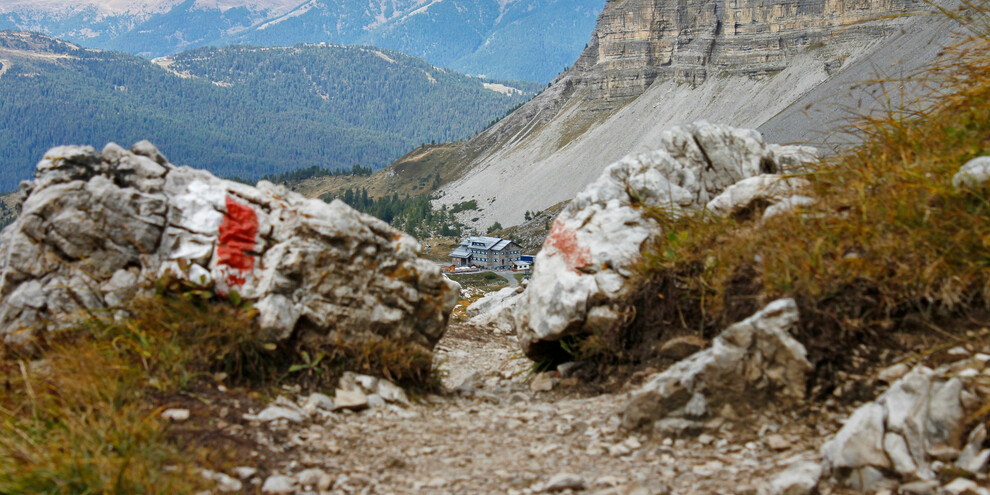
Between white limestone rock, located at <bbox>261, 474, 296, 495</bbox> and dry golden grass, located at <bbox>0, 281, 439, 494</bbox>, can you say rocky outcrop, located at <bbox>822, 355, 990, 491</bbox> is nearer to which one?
white limestone rock, located at <bbox>261, 474, 296, 495</bbox>

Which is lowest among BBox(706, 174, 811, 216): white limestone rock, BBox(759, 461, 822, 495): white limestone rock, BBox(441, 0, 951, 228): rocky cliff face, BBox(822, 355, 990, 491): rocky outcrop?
BBox(759, 461, 822, 495): white limestone rock

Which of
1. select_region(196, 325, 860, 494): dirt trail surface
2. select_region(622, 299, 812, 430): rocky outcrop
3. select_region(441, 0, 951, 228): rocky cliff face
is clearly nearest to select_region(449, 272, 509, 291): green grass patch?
select_region(441, 0, 951, 228): rocky cliff face

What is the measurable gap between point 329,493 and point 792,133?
106 metres

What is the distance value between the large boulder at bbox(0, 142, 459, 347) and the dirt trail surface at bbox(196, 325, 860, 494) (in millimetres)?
1415

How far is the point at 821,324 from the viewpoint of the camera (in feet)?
22.7

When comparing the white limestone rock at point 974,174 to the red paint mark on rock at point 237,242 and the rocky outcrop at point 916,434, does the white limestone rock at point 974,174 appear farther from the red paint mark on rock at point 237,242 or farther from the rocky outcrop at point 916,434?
the red paint mark on rock at point 237,242

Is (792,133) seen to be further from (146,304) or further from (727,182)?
(146,304)

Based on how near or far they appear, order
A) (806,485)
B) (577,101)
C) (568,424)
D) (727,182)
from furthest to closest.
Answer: (577,101) < (727,182) < (568,424) < (806,485)

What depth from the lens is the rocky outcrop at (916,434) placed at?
519 cm

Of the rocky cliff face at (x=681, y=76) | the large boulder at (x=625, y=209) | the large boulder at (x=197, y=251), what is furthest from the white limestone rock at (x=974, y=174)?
the rocky cliff face at (x=681, y=76)

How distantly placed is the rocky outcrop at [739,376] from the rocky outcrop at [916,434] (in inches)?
41.8

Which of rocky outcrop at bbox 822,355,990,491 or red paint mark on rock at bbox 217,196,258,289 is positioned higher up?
red paint mark on rock at bbox 217,196,258,289

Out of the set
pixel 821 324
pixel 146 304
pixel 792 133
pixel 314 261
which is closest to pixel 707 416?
pixel 821 324

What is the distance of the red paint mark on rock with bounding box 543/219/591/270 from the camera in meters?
10.0
